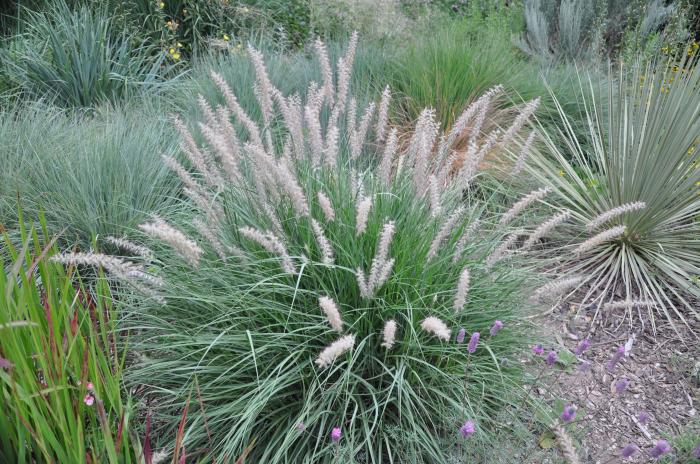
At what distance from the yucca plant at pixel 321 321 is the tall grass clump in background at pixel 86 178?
106cm

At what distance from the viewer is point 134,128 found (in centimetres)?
427

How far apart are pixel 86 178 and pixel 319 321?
6.84 ft

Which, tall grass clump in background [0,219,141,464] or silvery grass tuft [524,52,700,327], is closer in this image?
tall grass clump in background [0,219,141,464]

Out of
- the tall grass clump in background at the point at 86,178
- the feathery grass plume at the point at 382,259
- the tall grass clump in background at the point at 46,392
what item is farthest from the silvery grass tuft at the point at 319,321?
the tall grass clump in background at the point at 86,178

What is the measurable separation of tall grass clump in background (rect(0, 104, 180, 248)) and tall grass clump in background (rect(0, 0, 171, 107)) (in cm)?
169

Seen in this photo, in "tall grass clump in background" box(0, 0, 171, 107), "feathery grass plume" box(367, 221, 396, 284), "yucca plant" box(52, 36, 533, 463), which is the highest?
"feathery grass plume" box(367, 221, 396, 284)

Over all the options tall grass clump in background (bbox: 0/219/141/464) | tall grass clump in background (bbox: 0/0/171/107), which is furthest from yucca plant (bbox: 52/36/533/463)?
tall grass clump in background (bbox: 0/0/171/107)

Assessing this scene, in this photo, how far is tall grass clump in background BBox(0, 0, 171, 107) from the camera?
5.72 m

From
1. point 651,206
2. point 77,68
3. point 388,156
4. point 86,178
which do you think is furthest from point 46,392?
point 77,68

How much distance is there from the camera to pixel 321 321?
224 cm

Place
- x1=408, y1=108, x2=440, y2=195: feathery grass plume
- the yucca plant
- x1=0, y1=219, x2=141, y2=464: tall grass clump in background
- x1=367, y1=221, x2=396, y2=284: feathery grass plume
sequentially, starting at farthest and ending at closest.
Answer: x1=408, y1=108, x2=440, y2=195: feathery grass plume < the yucca plant < x1=367, y1=221, x2=396, y2=284: feathery grass plume < x1=0, y1=219, x2=141, y2=464: tall grass clump in background

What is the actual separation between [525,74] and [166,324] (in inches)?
172

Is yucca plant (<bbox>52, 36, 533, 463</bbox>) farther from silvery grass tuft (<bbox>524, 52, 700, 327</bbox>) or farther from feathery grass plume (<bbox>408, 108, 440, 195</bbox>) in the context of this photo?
silvery grass tuft (<bbox>524, 52, 700, 327</bbox>)

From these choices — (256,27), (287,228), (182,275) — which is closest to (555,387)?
(287,228)
